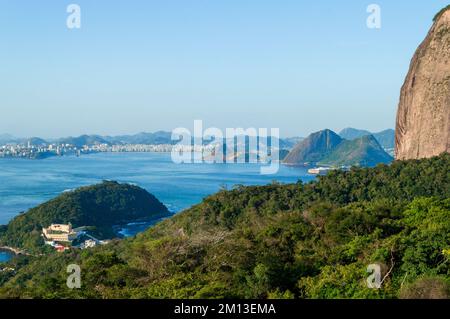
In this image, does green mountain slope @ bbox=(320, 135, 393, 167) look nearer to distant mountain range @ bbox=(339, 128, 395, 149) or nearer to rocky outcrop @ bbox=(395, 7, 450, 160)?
distant mountain range @ bbox=(339, 128, 395, 149)

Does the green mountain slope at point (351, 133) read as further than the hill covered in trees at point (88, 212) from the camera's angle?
Yes

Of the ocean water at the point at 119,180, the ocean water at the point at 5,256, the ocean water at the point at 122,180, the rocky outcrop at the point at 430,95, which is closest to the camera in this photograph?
the rocky outcrop at the point at 430,95

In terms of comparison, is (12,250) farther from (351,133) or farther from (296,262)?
(351,133)

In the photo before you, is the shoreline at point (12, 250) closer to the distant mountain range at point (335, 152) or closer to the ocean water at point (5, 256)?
the ocean water at point (5, 256)

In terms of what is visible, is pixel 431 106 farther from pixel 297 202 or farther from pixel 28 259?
pixel 28 259

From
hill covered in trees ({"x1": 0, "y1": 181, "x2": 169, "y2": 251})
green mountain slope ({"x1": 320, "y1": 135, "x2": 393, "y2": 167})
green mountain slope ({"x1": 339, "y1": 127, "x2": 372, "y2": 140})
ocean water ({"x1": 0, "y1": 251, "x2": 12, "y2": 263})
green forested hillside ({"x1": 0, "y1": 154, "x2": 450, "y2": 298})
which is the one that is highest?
green mountain slope ({"x1": 339, "y1": 127, "x2": 372, "y2": 140})

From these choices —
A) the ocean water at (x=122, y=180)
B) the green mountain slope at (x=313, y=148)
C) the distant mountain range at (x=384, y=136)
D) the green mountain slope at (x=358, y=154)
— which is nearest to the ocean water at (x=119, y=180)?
the ocean water at (x=122, y=180)

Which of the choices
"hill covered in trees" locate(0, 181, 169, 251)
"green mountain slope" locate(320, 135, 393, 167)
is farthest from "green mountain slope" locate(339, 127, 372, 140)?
"hill covered in trees" locate(0, 181, 169, 251)
